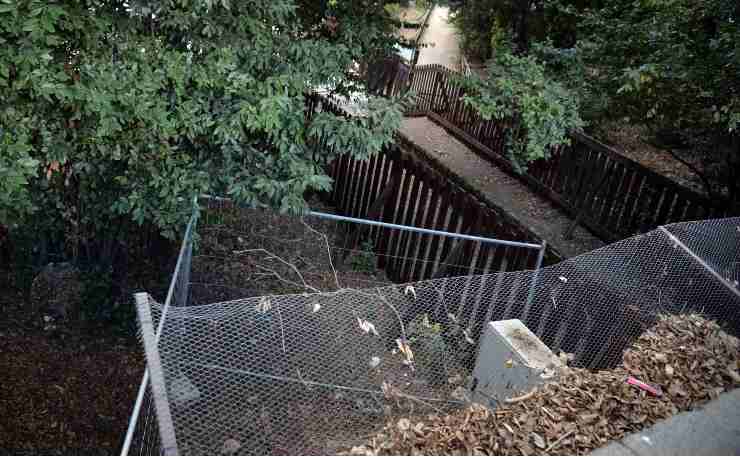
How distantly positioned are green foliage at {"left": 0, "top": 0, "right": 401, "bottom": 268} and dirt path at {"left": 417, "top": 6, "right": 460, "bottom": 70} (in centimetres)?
1289

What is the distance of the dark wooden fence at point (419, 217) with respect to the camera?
6.18 metres

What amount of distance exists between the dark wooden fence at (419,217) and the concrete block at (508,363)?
1702 millimetres

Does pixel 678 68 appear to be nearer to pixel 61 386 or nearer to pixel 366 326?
pixel 366 326

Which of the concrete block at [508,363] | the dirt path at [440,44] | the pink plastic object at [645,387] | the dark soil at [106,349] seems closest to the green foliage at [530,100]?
the dark soil at [106,349]

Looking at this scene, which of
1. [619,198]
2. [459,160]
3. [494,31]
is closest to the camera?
[619,198]

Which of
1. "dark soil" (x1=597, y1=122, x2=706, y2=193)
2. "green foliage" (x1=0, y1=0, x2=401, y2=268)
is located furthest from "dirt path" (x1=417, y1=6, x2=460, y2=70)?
"green foliage" (x1=0, y1=0, x2=401, y2=268)

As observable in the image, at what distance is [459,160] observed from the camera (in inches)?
447

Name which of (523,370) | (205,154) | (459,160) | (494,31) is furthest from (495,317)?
(494,31)

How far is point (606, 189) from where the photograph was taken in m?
9.05

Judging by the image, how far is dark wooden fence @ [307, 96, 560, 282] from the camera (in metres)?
6.18

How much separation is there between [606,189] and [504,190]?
1.71m

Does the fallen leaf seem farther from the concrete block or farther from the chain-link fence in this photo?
the chain-link fence

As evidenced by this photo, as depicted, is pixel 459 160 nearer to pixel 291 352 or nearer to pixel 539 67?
pixel 539 67

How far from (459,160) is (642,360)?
25.6ft
